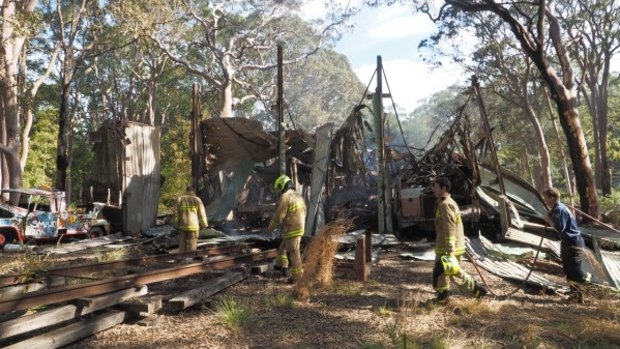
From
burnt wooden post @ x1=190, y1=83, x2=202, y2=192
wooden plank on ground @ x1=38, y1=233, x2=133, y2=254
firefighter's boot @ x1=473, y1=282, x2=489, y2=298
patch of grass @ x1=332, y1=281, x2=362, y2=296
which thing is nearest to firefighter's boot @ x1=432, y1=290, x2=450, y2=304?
firefighter's boot @ x1=473, y1=282, x2=489, y2=298

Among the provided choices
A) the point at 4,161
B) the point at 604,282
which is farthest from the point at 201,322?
the point at 4,161

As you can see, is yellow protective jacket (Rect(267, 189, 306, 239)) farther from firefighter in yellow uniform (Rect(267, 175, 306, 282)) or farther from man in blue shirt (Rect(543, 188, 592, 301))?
man in blue shirt (Rect(543, 188, 592, 301))

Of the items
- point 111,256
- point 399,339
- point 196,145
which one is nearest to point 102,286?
point 399,339

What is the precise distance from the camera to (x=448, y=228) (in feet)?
20.1

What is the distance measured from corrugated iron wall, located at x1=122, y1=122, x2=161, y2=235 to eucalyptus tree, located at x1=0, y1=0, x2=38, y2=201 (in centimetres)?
411

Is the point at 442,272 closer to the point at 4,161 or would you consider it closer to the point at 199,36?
the point at 4,161

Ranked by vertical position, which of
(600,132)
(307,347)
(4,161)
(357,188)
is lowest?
(307,347)

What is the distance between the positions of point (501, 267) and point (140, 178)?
11.8 meters

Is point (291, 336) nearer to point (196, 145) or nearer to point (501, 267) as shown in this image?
point (501, 267)

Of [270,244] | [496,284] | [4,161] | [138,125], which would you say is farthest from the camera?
[4,161]

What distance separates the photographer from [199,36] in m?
29.7

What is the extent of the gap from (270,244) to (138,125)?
7.48 m

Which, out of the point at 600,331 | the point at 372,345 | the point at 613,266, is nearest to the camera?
the point at 372,345

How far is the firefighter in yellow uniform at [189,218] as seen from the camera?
9547 mm
